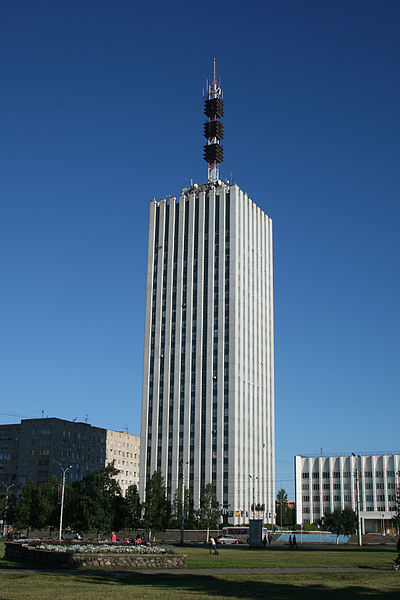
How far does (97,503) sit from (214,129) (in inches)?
4225

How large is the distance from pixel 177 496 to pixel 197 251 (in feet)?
172

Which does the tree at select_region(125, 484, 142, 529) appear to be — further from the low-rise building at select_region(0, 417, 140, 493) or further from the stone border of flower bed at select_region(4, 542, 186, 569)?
the low-rise building at select_region(0, 417, 140, 493)

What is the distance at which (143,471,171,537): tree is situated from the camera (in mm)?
94312

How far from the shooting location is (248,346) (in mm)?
140500

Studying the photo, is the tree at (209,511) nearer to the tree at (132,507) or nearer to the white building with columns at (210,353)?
the white building with columns at (210,353)

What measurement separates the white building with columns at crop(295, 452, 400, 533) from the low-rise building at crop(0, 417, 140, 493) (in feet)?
189

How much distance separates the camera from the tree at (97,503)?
74.1 metres

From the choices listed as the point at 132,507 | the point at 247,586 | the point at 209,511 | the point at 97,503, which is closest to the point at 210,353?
the point at 209,511

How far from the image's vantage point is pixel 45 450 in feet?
560

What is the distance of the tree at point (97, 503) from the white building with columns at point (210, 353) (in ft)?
185

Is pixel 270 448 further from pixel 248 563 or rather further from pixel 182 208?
pixel 248 563

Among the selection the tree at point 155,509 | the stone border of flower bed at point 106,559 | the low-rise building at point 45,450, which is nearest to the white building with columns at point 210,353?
the tree at point 155,509

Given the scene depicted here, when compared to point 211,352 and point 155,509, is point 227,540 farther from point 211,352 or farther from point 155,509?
point 211,352

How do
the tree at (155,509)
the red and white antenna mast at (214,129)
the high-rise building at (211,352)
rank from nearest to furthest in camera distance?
the tree at (155,509) → the high-rise building at (211,352) → the red and white antenna mast at (214,129)
